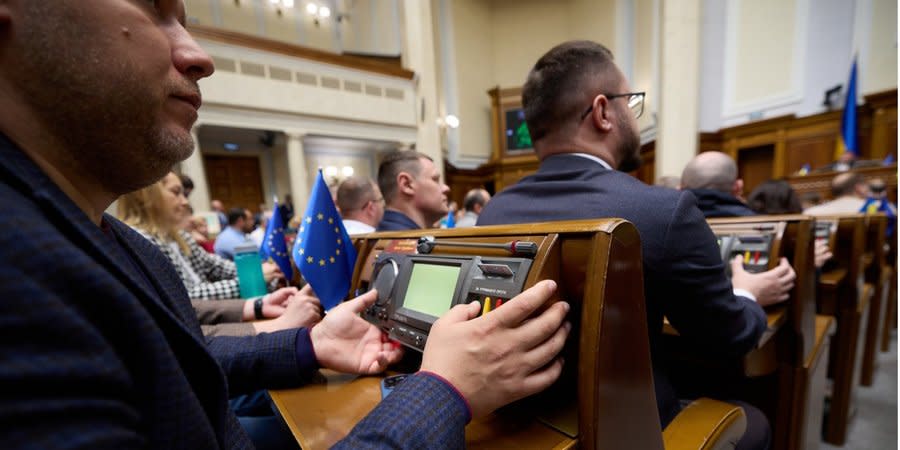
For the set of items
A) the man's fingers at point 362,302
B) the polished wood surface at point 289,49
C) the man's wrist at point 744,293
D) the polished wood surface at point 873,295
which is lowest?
the polished wood surface at point 873,295

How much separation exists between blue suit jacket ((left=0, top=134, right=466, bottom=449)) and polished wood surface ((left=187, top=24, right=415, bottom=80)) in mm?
7639

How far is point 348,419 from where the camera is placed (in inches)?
25.3

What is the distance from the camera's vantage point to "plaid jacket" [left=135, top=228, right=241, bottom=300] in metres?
1.72

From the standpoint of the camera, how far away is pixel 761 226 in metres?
1.31

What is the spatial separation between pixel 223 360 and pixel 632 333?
855 mm

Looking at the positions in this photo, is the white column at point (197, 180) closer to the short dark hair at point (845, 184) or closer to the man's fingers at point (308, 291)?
the man's fingers at point (308, 291)

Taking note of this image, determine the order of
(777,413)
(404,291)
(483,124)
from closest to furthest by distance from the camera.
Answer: (404,291)
(777,413)
(483,124)

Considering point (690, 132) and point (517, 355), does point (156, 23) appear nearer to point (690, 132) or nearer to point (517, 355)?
point (517, 355)

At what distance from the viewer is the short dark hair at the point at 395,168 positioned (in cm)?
220

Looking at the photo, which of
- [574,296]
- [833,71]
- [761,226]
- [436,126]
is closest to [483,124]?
[436,126]

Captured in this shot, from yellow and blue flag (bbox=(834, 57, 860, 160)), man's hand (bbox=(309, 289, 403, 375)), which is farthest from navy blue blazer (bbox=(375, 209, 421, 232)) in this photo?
yellow and blue flag (bbox=(834, 57, 860, 160))

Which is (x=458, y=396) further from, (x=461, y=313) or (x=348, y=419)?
(x=348, y=419)

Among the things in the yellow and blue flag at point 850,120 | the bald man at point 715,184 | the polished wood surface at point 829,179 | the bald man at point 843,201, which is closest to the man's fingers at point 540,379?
the bald man at point 715,184

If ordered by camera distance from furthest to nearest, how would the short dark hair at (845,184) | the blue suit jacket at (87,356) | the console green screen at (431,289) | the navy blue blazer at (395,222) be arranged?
1. the short dark hair at (845,184)
2. the navy blue blazer at (395,222)
3. the console green screen at (431,289)
4. the blue suit jacket at (87,356)
